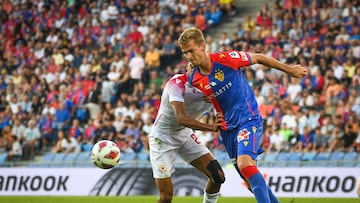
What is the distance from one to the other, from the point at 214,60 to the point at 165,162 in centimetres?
201

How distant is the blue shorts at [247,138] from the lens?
949 centimetres

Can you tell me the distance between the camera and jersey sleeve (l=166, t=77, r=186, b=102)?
412 inches

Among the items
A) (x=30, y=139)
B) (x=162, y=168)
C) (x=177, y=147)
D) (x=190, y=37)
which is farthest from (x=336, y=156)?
(x=30, y=139)

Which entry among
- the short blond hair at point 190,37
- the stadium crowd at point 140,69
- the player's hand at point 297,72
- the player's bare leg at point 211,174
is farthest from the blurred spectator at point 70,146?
the player's hand at point 297,72

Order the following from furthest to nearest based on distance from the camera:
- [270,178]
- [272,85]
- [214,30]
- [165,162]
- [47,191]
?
[214,30], [272,85], [47,191], [270,178], [165,162]

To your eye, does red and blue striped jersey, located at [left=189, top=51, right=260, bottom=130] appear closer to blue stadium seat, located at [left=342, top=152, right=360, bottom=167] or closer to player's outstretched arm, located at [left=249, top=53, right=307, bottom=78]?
player's outstretched arm, located at [left=249, top=53, right=307, bottom=78]

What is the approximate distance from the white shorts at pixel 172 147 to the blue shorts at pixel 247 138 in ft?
5.12

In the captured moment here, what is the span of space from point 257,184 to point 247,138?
0.61 metres

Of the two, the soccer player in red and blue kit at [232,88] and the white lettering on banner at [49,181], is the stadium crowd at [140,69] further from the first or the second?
the soccer player in red and blue kit at [232,88]

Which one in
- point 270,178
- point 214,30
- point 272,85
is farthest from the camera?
point 214,30

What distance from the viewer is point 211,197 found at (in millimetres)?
11273

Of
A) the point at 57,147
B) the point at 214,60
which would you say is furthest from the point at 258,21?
the point at 214,60

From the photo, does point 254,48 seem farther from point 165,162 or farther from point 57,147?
point 165,162

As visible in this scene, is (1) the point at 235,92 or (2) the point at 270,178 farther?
(2) the point at 270,178
